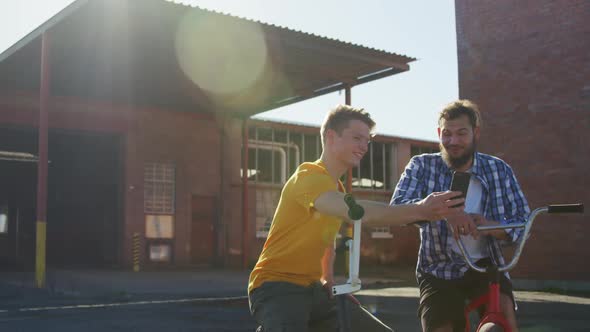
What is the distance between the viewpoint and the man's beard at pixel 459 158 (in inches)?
133

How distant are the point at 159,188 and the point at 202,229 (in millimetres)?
2240

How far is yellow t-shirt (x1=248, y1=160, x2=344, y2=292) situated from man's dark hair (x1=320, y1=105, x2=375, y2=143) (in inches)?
7.1

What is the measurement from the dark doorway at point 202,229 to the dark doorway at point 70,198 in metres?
2.75

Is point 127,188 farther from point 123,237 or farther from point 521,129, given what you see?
point 521,129

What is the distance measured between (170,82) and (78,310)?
39.6 ft

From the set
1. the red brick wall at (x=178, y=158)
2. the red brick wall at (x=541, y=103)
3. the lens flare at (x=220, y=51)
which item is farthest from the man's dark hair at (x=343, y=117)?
the red brick wall at (x=178, y=158)

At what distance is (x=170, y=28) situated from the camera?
645 inches

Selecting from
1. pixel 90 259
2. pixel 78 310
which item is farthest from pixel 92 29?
pixel 90 259

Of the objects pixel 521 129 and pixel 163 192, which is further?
pixel 163 192

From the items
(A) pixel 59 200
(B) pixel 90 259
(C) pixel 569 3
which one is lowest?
(B) pixel 90 259

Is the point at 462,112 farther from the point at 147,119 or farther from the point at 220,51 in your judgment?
the point at 147,119

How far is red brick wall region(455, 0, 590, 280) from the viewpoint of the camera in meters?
14.0

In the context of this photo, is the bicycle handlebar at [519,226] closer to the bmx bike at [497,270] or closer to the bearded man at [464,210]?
the bmx bike at [497,270]

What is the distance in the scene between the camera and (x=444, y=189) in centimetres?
345
